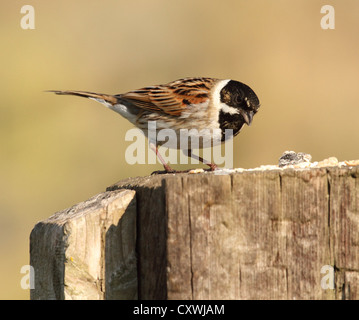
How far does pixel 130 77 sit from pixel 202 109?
10.9ft

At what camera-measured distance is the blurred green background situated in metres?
8.43

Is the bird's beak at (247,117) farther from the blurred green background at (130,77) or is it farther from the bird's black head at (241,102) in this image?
the blurred green background at (130,77)

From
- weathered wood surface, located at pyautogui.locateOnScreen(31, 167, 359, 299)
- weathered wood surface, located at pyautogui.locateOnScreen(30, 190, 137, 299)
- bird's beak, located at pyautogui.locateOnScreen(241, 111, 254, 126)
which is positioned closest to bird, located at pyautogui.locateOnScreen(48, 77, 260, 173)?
bird's beak, located at pyautogui.locateOnScreen(241, 111, 254, 126)

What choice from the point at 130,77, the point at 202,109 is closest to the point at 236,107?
the point at 202,109

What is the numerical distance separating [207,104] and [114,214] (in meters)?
2.87

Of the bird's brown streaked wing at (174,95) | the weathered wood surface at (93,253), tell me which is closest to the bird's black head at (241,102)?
the bird's brown streaked wing at (174,95)

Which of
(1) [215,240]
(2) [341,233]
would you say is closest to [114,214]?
(1) [215,240]

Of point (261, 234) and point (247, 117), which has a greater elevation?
point (247, 117)

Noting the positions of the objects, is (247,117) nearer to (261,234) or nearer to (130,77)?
(261,234)

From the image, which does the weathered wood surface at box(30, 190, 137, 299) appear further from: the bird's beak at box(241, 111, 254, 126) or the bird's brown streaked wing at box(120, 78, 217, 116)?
the bird's brown streaked wing at box(120, 78, 217, 116)

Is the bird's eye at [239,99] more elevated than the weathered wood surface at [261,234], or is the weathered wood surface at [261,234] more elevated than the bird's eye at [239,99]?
the bird's eye at [239,99]

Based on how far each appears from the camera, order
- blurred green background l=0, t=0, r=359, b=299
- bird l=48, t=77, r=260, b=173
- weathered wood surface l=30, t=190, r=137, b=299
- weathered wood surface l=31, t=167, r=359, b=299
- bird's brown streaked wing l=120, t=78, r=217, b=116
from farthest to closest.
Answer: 1. blurred green background l=0, t=0, r=359, b=299
2. bird's brown streaked wing l=120, t=78, r=217, b=116
3. bird l=48, t=77, r=260, b=173
4. weathered wood surface l=30, t=190, r=137, b=299
5. weathered wood surface l=31, t=167, r=359, b=299

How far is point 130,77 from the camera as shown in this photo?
30.0 feet

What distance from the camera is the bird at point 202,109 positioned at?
5.86m
